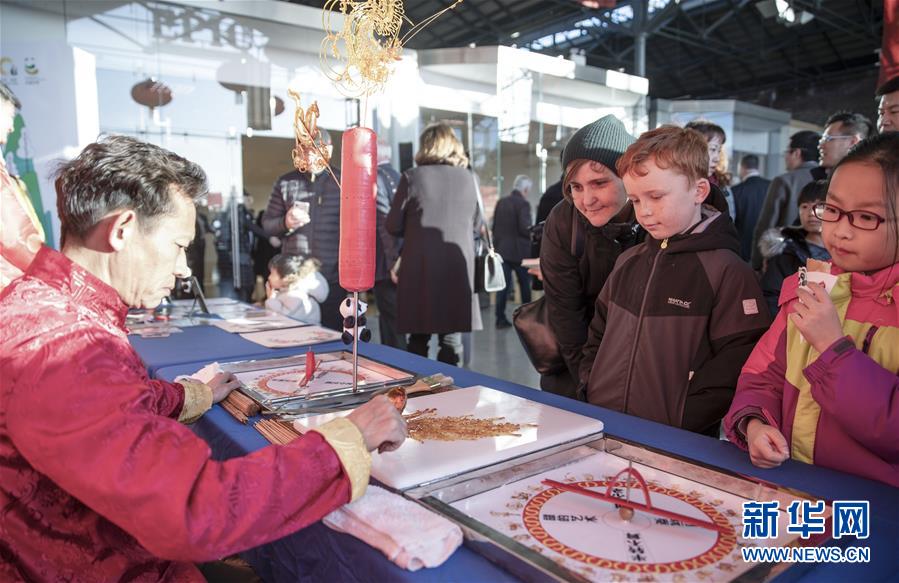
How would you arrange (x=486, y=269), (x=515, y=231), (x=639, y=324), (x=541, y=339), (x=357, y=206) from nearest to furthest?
(x=357, y=206) < (x=639, y=324) < (x=541, y=339) < (x=486, y=269) < (x=515, y=231)

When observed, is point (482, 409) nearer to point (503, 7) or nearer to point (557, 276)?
point (557, 276)

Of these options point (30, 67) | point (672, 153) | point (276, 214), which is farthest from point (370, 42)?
point (30, 67)

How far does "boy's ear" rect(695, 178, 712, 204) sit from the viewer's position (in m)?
1.53

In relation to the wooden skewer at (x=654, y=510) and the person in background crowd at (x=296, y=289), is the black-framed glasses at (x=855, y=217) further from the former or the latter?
the person in background crowd at (x=296, y=289)

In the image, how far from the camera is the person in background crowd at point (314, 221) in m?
3.62

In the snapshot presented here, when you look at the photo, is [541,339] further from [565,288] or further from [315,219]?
[315,219]

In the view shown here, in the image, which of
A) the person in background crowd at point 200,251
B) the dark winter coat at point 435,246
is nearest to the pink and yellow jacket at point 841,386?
the dark winter coat at point 435,246

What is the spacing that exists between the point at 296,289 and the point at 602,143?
1889 mm

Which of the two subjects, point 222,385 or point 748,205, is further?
point 748,205

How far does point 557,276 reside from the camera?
79.7 inches

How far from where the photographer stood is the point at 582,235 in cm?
197

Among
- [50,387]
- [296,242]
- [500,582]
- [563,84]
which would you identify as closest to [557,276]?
[500,582]

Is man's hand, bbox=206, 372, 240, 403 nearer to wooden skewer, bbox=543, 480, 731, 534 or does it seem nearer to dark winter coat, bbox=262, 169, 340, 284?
wooden skewer, bbox=543, 480, 731, 534

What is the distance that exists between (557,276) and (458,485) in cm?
122
